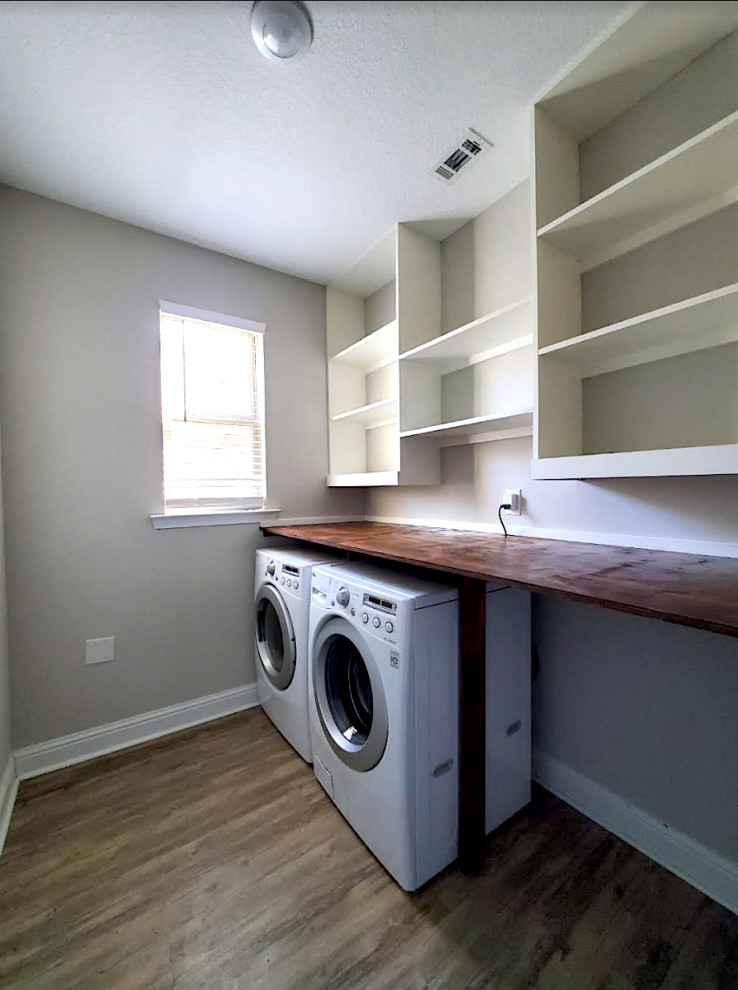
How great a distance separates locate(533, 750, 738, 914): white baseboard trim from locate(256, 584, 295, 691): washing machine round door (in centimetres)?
110

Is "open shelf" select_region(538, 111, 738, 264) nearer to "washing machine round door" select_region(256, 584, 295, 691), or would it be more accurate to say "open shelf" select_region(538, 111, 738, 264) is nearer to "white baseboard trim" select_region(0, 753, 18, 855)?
"washing machine round door" select_region(256, 584, 295, 691)

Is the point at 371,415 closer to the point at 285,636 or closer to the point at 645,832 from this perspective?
the point at 285,636

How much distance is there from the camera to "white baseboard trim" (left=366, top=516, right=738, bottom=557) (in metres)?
1.14

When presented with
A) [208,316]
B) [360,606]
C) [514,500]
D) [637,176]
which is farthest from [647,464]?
[208,316]

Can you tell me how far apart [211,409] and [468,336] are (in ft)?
4.53

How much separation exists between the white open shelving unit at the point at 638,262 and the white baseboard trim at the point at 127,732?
1977 millimetres

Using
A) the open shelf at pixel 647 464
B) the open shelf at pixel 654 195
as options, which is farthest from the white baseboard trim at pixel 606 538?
the open shelf at pixel 654 195

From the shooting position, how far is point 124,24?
3.29ft

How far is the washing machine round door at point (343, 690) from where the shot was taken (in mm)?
1335

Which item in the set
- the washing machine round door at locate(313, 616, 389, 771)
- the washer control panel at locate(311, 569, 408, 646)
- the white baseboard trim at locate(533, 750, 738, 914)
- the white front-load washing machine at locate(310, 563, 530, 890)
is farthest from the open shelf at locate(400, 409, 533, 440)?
the white baseboard trim at locate(533, 750, 738, 914)

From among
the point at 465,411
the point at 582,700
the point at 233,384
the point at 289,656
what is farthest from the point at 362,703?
Result: the point at 233,384

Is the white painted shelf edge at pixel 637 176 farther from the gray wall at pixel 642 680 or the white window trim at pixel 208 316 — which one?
the white window trim at pixel 208 316

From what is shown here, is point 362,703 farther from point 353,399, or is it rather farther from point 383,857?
point 353,399

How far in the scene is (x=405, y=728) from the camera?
3.64 ft
